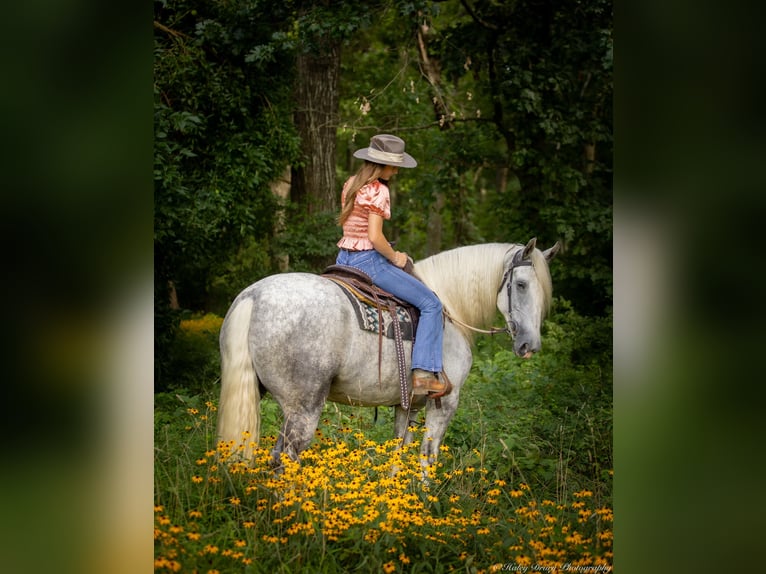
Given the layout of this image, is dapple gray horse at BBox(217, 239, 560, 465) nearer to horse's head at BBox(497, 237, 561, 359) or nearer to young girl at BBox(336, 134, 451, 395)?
horse's head at BBox(497, 237, 561, 359)

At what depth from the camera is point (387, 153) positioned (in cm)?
439

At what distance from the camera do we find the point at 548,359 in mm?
7812

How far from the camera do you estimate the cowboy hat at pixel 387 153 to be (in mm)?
4363

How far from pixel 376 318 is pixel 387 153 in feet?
3.09

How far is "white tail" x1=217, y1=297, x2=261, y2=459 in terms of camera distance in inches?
158

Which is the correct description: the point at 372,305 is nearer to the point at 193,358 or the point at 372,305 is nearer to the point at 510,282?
the point at 510,282

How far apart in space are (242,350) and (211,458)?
1.88ft

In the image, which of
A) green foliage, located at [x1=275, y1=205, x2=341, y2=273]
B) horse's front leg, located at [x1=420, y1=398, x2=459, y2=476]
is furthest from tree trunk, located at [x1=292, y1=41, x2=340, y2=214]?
horse's front leg, located at [x1=420, y1=398, x2=459, y2=476]

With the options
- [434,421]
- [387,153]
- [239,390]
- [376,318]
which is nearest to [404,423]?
[434,421]

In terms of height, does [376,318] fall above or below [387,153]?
below

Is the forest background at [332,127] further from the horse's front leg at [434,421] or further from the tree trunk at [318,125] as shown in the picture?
the horse's front leg at [434,421]

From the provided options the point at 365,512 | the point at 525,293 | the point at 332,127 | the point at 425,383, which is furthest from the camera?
the point at 332,127

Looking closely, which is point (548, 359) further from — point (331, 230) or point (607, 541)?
point (607, 541)
